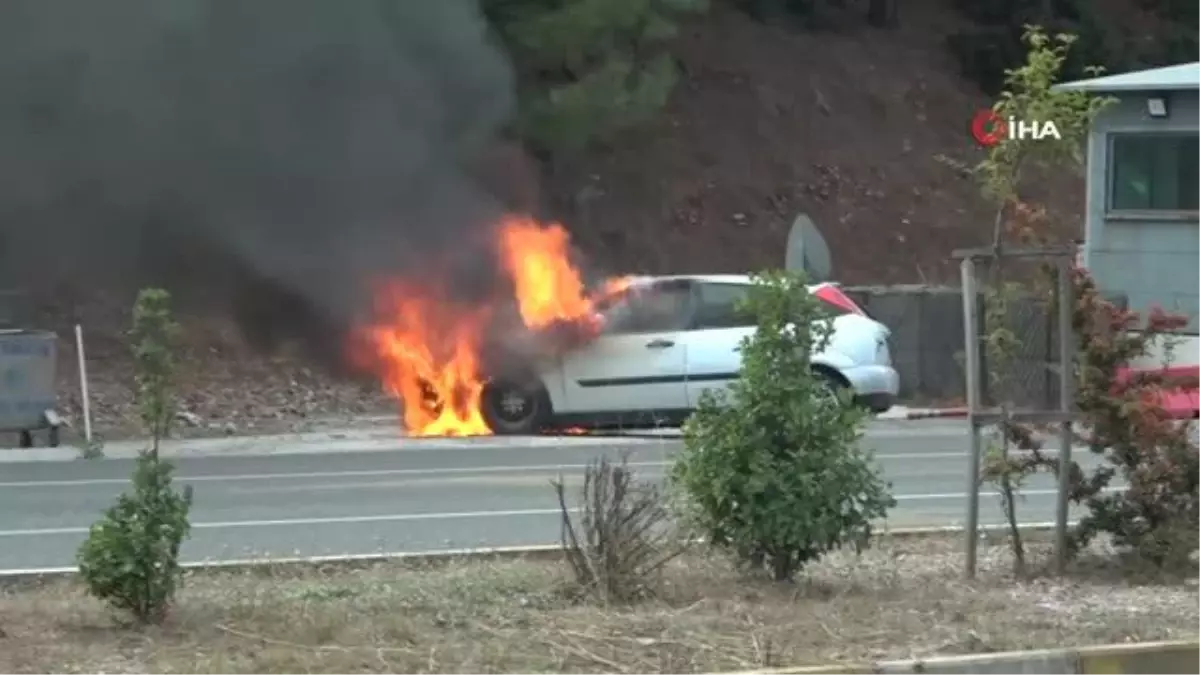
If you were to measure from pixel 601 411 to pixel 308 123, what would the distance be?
494 cm

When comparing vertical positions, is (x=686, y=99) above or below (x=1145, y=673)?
above

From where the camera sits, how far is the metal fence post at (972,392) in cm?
873

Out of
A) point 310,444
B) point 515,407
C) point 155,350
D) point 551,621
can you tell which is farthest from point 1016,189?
point 310,444

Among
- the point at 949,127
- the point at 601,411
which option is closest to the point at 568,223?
the point at 601,411

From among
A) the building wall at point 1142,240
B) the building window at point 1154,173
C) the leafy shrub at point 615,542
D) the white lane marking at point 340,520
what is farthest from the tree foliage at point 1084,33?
the leafy shrub at point 615,542

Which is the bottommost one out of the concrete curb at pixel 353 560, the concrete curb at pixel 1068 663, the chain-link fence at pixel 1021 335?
the concrete curb at pixel 1068 663

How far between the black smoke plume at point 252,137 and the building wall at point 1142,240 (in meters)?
7.50

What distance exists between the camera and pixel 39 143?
2045 cm

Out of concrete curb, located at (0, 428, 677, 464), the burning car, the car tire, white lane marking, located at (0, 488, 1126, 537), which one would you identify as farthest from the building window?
white lane marking, located at (0, 488, 1126, 537)

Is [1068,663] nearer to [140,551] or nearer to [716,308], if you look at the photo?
[140,551]

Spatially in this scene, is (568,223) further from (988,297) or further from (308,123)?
(988,297)

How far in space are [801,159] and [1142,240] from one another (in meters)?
8.92

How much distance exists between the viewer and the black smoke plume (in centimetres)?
2011

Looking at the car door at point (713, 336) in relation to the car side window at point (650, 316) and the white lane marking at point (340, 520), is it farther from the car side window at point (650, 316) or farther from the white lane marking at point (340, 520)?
the white lane marking at point (340, 520)
